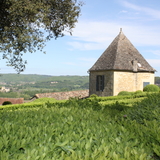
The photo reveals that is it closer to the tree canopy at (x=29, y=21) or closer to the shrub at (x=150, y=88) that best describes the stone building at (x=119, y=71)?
the shrub at (x=150, y=88)

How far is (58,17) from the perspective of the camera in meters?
16.1

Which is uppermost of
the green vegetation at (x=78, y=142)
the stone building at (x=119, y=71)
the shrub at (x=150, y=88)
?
the stone building at (x=119, y=71)

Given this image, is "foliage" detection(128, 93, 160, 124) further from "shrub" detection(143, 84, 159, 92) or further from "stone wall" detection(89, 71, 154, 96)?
"shrub" detection(143, 84, 159, 92)

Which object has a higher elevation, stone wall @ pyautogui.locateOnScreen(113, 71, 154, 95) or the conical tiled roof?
the conical tiled roof

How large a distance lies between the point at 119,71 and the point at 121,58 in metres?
1.92

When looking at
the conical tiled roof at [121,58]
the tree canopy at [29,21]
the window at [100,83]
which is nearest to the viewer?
the tree canopy at [29,21]

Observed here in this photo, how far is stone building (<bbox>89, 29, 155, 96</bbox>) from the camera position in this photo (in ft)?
84.9

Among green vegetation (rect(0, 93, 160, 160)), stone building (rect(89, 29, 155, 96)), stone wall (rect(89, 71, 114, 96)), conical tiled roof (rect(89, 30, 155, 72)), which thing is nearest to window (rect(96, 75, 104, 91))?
stone building (rect(89, 29, 155, 96))

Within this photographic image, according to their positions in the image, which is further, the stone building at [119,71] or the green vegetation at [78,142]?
the stone building at [119,71]

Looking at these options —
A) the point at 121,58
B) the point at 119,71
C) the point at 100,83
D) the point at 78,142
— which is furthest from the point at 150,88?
the point at 78,142

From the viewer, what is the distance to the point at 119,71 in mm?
25859

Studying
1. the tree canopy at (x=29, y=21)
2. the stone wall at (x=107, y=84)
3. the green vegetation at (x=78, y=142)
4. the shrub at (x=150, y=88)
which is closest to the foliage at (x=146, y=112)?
the green vegetation at (x=78, y=142)

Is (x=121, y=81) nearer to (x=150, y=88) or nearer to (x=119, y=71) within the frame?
(x=119, y=71)

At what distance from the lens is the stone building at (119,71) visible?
25.9 metres
